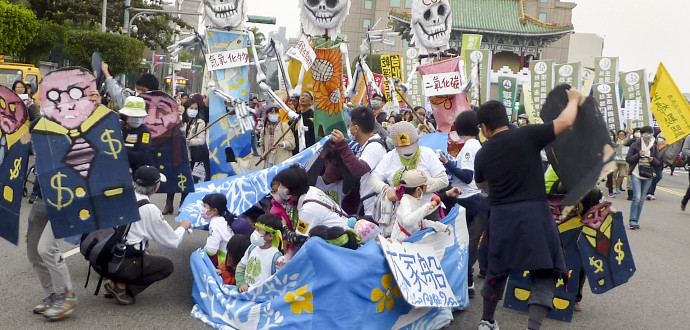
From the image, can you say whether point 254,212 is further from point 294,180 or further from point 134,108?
point 294,180

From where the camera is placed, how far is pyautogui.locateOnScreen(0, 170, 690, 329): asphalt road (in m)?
5.82

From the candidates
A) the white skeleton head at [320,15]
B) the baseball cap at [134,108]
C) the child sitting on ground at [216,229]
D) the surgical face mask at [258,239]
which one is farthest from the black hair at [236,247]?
the white skeleton head at [320,15]

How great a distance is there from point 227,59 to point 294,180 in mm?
6755

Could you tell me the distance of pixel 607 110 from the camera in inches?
885

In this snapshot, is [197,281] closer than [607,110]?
Yes

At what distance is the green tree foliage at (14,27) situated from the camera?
86.1ft

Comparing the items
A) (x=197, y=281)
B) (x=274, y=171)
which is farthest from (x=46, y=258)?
(x=274, y=171)

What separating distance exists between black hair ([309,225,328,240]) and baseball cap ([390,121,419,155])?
1.20m

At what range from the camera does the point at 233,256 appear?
20.9ft

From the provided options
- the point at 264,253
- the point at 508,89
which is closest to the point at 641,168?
the point at 264,253

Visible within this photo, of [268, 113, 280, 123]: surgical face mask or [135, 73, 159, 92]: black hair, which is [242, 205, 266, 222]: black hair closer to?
[135, 73, 159, 92]: black hair

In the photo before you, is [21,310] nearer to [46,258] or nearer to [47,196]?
[46,258]

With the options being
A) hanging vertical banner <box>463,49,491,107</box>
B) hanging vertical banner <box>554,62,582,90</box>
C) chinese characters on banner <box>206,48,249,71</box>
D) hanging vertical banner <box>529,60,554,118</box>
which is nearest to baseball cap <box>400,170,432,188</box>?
chinese characters on banner <box>206,48,249,71</box>

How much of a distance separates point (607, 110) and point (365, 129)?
16931mm
